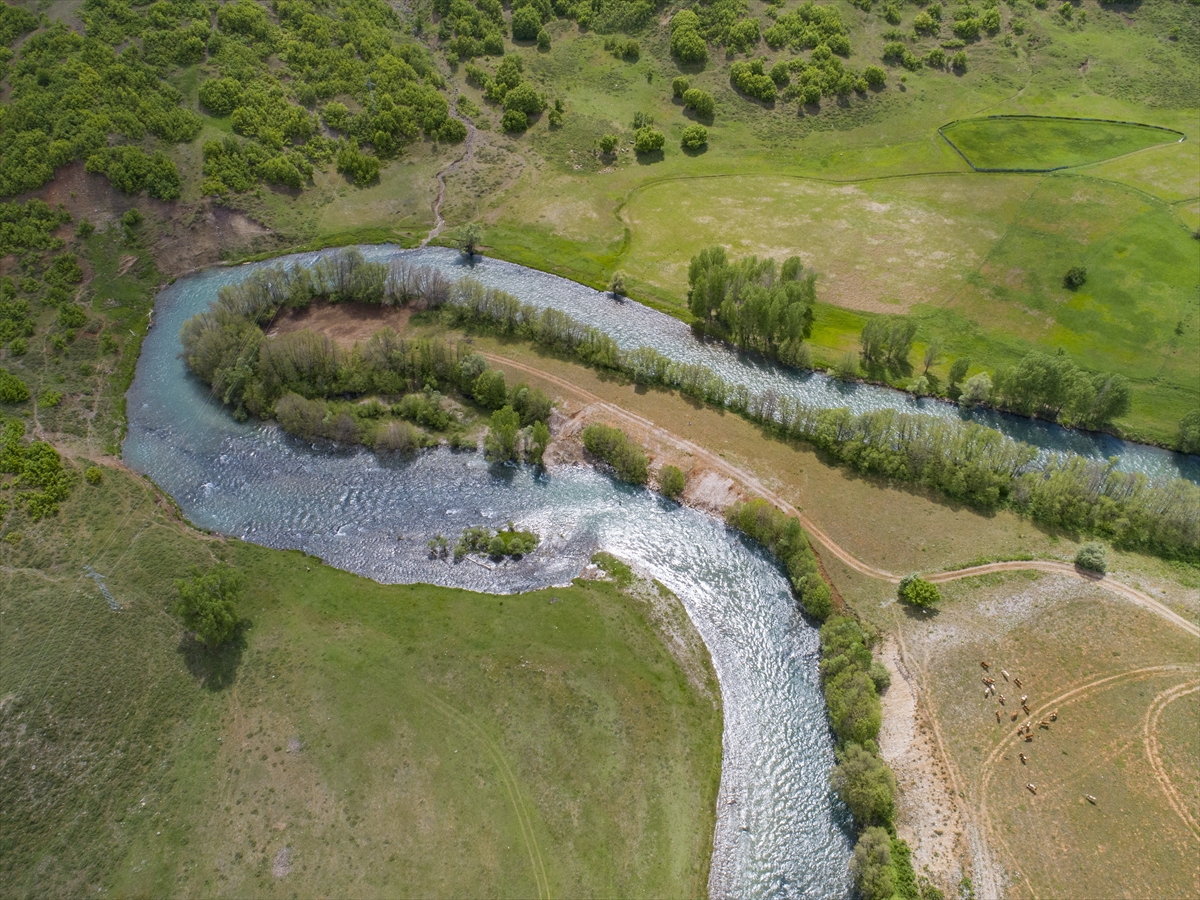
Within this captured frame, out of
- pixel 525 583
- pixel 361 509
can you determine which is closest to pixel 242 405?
pixel 361 509

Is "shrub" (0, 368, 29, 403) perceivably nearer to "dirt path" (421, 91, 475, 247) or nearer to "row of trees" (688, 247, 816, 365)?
"dirt path" (421, 91, 475, 247)

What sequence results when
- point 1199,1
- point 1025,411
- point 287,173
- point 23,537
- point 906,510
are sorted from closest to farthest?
point 23,537 → point 906,510 → point 1025,411 → point 287,173 → point 1199,1

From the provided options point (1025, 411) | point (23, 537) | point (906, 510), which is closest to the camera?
point (23, 537)

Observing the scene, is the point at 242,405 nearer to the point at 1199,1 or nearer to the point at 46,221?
the point at 46,221

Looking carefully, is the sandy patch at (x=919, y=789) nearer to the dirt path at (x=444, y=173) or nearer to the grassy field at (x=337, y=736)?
the grassy field at (x=337, y=736)

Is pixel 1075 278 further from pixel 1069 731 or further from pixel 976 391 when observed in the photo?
pixel 1069 731

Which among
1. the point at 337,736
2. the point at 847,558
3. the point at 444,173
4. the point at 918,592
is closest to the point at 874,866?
the point at 918,592
